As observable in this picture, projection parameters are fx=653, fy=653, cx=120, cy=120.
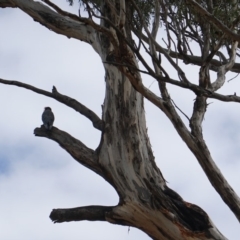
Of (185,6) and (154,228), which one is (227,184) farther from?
(185,6)

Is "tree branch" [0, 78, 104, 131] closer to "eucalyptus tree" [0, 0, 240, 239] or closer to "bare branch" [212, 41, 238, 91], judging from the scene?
"eucalyptus tree" [0, 0, 240, 239]

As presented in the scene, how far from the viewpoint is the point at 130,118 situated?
460cm

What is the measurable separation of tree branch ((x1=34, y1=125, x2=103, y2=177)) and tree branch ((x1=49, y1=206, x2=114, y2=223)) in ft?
1.10

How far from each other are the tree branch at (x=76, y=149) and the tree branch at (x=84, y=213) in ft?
1.10

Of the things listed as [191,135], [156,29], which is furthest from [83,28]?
[191,135]

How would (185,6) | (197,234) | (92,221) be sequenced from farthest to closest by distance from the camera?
(185,6)
(92,221)
(197,234)

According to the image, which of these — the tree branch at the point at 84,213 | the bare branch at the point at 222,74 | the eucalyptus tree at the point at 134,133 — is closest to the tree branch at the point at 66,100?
the eucalyptus tree at the point at 134,133

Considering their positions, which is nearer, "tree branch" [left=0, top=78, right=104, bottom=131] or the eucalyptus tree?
the eucalyptus tree

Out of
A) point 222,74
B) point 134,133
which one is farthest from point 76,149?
point 222,74

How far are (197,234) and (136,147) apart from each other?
0.76 metres

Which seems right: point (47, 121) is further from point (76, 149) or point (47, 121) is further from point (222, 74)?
point (222, 74)

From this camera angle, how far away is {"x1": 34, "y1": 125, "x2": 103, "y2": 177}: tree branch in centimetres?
452

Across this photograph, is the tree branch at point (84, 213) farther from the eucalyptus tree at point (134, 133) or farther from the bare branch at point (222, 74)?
the bare branch at point (222, 74)

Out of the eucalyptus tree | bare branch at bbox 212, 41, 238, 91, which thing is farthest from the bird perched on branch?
bare branch at bbox 212, 41, 238, 91
